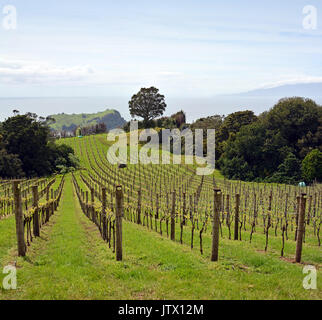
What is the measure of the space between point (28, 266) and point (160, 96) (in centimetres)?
10617

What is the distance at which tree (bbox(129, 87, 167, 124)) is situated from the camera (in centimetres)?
11144

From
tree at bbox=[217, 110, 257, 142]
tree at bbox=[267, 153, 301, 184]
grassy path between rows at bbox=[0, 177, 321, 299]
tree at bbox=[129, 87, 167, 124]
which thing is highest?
tree at bbox=[129, 87, 167, 124]

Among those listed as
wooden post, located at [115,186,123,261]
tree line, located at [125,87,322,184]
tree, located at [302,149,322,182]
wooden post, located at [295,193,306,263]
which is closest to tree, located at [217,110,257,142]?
tree line, located at [125,87,322,184]

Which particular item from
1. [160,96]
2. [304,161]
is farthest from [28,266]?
[160,96]

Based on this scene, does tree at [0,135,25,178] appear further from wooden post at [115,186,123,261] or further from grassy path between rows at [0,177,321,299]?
wooden post at [115,186,123,261]

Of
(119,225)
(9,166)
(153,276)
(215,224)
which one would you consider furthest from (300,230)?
(9,166)

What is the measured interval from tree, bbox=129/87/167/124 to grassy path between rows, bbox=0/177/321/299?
331 ft

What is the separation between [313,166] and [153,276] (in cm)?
5947

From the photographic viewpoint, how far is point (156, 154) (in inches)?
3337

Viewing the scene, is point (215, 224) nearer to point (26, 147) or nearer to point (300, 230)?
point (300, 230)

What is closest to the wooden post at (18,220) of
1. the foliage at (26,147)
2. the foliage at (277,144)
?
the foliage at (26,147)

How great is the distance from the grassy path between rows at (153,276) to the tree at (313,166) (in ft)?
179

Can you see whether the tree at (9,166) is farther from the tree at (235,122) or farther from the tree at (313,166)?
the tree at (313,166)

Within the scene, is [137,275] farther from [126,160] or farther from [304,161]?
[126,160]
